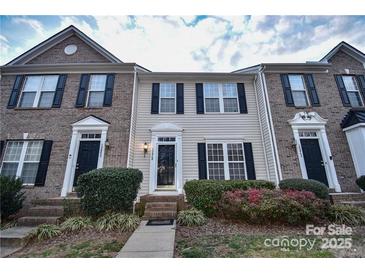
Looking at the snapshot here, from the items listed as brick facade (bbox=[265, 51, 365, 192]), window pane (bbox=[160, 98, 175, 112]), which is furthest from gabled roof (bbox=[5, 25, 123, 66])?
brick facade (bbox=[265, 51, 365, 192])

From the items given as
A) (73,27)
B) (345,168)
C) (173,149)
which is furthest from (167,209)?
(73,27)

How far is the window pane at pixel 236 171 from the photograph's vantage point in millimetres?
7387

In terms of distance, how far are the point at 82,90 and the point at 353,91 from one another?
12.2m

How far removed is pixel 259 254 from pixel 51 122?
8412 millimetres

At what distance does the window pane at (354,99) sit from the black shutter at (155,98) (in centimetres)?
861

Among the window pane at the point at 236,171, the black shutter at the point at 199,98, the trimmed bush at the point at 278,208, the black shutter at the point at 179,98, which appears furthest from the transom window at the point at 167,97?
the trimmed bush at the point at 278,208

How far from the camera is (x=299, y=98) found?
8070 millimetres

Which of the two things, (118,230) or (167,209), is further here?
(167,209)

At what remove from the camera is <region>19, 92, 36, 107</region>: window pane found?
781cm

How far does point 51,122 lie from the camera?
7453mm

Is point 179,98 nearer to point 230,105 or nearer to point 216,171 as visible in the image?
point 230,105

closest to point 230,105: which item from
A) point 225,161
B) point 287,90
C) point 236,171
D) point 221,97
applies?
point 221,97

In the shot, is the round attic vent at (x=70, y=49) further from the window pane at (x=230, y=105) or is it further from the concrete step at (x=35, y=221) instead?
the window pane at (x=230, y=105)

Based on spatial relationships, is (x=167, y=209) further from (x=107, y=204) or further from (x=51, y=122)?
(x=51, y=122)
